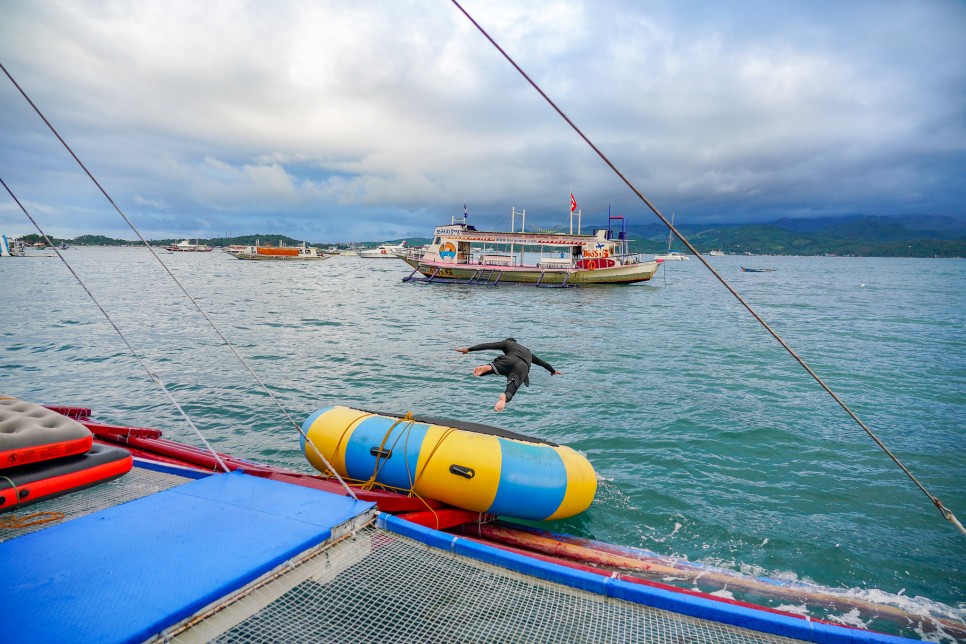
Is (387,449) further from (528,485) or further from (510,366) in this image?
(510,366)

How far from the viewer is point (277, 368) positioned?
614 inches

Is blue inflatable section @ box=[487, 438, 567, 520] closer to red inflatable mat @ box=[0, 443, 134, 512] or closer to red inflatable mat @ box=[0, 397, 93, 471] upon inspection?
red inflatable mat @ box=[0, 443, 134, 512]

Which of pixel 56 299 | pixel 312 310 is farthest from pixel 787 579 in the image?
pixel 56 299

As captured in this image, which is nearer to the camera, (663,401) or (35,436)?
(35,436)

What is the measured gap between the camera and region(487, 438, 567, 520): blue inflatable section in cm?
603

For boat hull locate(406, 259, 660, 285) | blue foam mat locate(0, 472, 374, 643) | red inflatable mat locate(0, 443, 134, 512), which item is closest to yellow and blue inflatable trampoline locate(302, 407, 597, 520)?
blue foam mat locate(0, 472, 374, 643)

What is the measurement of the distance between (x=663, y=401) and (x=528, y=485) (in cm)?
820

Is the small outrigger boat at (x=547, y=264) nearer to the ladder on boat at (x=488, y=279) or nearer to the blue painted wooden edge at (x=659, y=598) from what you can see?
the ladder on boat at (x=488, y=279)

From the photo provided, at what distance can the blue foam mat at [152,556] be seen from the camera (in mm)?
2857

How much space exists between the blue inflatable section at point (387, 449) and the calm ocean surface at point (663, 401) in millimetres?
2572

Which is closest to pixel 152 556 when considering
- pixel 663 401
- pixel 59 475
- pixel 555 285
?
pixel 59 475

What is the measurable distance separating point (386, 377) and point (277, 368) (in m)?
3.81

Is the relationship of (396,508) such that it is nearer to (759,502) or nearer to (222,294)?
(759,502)

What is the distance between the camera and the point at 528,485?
6.08 m
